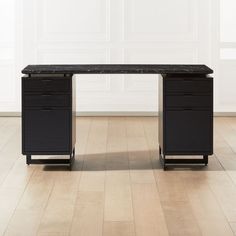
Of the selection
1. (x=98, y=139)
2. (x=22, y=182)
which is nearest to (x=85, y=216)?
(x=22, y=182)

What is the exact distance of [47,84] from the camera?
4.95 m

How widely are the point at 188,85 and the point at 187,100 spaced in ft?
0.37

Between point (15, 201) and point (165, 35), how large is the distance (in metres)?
4.16

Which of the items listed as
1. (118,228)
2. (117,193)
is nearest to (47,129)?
(117,193)

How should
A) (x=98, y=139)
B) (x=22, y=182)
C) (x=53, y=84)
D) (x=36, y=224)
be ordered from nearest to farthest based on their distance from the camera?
(x=36, y=224) < (x=22, y=182) < (x=53, y=84) < (x=98, y=139)

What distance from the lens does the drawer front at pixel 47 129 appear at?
16.3 feet

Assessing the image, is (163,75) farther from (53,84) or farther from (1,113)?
(1,113)

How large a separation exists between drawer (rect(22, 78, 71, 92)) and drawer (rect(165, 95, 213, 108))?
2.48ft

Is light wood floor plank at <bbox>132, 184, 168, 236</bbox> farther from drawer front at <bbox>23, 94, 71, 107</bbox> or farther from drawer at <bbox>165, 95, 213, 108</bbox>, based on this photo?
drawer front at <bbox>23, 94, 71, 107</bbox>

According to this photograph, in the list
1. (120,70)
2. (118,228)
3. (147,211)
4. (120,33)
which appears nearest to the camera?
(118,228)

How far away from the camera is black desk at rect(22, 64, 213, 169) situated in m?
4.96

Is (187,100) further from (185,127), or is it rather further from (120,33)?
(120,33)

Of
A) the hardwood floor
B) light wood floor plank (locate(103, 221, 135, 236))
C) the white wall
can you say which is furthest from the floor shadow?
the white wall

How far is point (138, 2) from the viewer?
7816 millimetres
